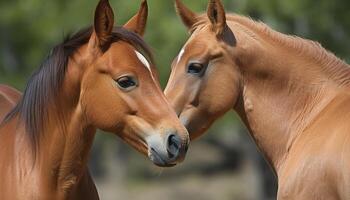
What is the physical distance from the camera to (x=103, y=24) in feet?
21.4

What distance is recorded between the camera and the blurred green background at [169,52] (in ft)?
53.4

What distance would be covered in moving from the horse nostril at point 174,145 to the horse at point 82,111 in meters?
0.04

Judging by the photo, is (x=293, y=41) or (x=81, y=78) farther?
(x=293, y=41)

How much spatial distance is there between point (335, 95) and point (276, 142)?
553mm

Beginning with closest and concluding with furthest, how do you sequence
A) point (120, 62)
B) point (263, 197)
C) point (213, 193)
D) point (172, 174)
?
point (120, 62), point (263, 197), point (213, 193), point (172, 174)

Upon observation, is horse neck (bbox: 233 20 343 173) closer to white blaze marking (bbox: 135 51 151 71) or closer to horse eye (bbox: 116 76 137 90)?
white blaze marking (bbox: 135 51 151 71)

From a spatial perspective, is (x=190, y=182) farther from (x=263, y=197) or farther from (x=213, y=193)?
(x=263, y=197)

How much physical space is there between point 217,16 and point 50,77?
1.46 m

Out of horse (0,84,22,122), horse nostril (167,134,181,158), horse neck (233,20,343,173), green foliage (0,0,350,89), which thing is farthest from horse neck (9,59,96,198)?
green foliage (0,0,350,89)

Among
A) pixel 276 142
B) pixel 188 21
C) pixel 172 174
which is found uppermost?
pixel 188 21

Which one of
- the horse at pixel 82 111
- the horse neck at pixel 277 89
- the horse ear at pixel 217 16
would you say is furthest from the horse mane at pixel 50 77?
the horse neck at pixel 277 89

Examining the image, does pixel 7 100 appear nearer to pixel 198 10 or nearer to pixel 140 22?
pixel 140 22

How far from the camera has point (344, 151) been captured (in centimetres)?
645

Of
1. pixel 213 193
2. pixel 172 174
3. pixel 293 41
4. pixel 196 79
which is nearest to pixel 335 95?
pixel 293 41
